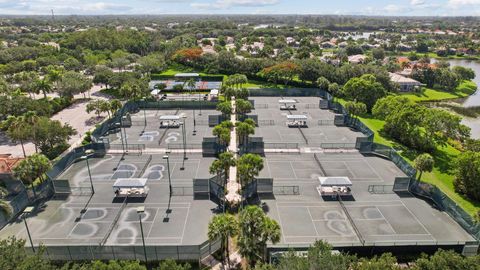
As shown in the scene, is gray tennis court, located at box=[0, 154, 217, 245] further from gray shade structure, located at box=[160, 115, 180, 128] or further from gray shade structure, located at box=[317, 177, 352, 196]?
gray shade structure, located at box=[160, 115, 180, 128]

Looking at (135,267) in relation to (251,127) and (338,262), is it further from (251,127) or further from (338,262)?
(251,127)

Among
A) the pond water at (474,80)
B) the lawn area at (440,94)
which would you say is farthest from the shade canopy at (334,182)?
the pond water at (474,80)

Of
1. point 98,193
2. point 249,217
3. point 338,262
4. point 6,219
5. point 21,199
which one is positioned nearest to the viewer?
point 338,262

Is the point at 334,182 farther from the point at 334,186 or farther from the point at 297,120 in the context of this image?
the point at 297,120

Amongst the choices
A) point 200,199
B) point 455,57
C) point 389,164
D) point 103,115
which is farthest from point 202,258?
point 455,57

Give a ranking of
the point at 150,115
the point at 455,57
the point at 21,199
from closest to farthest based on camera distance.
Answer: the point at 21,199, the point at 150,115, the point at 455,57

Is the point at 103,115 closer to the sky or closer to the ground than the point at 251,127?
closer to the ground

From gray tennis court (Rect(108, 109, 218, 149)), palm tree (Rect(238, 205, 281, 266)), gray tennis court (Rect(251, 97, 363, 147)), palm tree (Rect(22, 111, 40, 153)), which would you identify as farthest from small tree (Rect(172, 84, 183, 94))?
palm tree (Rect(238, 205, 281, 266))

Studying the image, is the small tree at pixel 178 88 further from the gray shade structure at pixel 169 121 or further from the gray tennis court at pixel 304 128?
the gray shade structure at pixel 169 121
